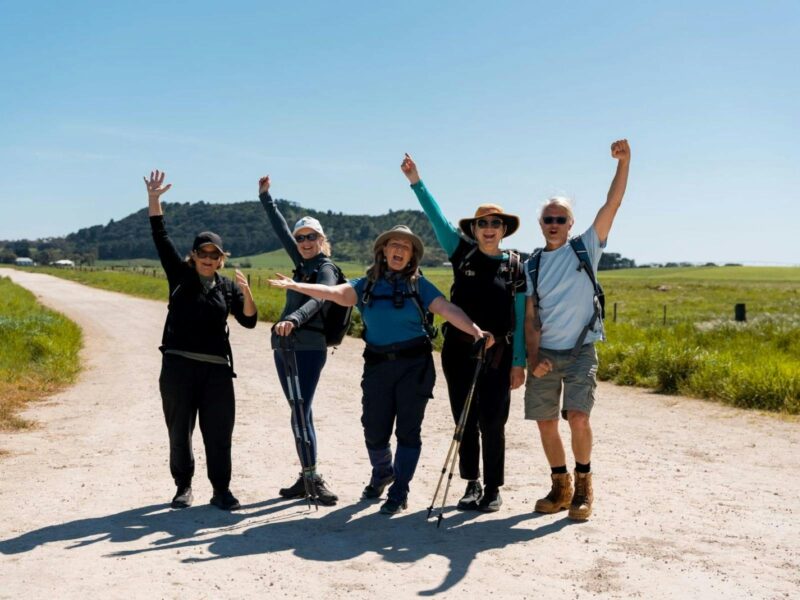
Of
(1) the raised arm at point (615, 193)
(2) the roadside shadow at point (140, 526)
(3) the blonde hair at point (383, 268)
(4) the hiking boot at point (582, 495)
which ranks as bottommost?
(2) the roadside shadow at point (140, 526)

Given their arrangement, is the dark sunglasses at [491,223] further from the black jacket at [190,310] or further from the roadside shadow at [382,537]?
the roadside shadow at [382,537]

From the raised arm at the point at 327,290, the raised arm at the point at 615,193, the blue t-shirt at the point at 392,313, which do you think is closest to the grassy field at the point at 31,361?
the raised arm at the point at 327,290

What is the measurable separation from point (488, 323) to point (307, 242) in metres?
1.49

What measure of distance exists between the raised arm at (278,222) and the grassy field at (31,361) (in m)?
4.53

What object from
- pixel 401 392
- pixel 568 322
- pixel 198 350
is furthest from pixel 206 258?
pixel 568 322

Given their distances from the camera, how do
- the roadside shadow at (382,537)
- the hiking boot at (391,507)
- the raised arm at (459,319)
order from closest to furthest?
the roadside shadow at (382,537) < the raised arm at (459,319) < the hiking boot at (391,507)

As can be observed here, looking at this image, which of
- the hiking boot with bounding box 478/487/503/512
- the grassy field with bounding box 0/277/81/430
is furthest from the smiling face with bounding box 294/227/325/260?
the grassy field with bounding box 0/277/81/430

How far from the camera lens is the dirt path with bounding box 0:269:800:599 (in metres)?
4.55

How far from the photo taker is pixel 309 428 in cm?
624

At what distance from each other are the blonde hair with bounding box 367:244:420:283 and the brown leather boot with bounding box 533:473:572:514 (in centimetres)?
182

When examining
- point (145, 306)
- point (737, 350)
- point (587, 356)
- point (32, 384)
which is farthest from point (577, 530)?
point (145, 306)

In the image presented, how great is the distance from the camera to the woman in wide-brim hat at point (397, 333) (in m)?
5.72

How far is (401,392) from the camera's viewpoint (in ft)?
19.0

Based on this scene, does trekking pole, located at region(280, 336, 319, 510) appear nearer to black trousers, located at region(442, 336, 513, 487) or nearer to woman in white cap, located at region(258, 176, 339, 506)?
woman in white cap, located at region(258, 176, 339, 506)
